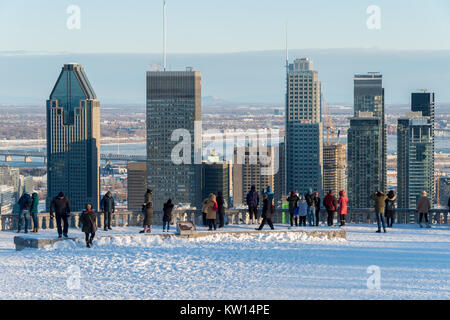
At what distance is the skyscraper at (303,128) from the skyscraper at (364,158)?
726 cm

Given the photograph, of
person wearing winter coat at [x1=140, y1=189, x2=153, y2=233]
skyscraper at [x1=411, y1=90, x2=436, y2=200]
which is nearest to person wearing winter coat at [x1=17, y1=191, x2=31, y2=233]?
person wearing winter coat at [x1=140, y1=189, x2=153, y2=233]

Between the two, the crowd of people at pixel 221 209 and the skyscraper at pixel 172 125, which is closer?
the crowd of people at pixel 221 209

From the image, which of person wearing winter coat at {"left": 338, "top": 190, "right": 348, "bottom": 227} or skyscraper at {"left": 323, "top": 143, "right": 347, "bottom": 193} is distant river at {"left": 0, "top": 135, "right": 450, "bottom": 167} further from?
person wearing winter coat at {"left": 338, "top": 190, "right": 348, "bottom": 227}

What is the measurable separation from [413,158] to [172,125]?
38.5m

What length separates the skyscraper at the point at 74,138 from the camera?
134 m

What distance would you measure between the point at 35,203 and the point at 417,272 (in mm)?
11115

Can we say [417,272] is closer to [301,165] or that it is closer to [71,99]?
[301,165]

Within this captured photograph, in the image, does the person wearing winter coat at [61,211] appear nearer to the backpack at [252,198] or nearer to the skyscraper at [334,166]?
the backpack at [252,198]

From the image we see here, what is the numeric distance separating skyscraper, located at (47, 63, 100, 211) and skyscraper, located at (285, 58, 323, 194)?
31.9m

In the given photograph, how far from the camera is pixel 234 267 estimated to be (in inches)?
831

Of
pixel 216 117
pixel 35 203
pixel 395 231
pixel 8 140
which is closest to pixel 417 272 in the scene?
pixel 395 231

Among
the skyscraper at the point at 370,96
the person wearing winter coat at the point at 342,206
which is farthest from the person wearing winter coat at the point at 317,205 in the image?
the skyscraper at the point at 370,96

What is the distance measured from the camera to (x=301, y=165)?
14325 centimetres

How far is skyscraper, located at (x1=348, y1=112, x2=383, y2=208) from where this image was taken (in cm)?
12950
